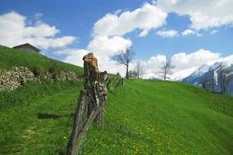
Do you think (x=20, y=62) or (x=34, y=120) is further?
(x=20, y=62)

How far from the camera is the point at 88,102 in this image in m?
18.8

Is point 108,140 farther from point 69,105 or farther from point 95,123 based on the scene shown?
point 69,105

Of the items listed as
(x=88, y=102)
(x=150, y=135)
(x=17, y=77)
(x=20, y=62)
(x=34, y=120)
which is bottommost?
(x=150, y=135)

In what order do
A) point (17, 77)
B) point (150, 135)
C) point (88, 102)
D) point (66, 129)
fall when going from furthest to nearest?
1. point (17, 77)
2. point (150, 135)
3. point (66, 129)
4. point (88, 102)

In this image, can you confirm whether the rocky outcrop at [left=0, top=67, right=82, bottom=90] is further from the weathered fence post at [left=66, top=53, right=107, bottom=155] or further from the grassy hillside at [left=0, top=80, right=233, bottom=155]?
the weathered fence post at [left=66, top=53, right=107, bottom=155]

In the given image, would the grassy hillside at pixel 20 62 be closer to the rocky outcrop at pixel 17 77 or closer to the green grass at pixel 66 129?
the green grass at pixel 66 129

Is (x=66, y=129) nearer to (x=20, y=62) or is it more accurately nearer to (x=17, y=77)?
(x=17, y=77)

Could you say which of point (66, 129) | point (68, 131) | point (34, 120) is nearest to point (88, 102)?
point (68, 131)

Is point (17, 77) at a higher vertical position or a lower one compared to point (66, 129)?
higher

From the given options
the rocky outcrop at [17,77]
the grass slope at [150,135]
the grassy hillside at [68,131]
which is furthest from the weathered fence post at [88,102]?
the rocky outcrop at [17,77]

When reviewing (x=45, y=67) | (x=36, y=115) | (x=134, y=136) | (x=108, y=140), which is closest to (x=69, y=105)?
(x=36, y=115)

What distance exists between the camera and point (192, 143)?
41938mm

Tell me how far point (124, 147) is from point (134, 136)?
496 cm

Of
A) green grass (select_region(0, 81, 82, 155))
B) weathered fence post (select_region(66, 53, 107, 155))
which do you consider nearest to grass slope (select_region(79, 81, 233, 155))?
weathered fence post (select_region(66, 53, 107, 155))
